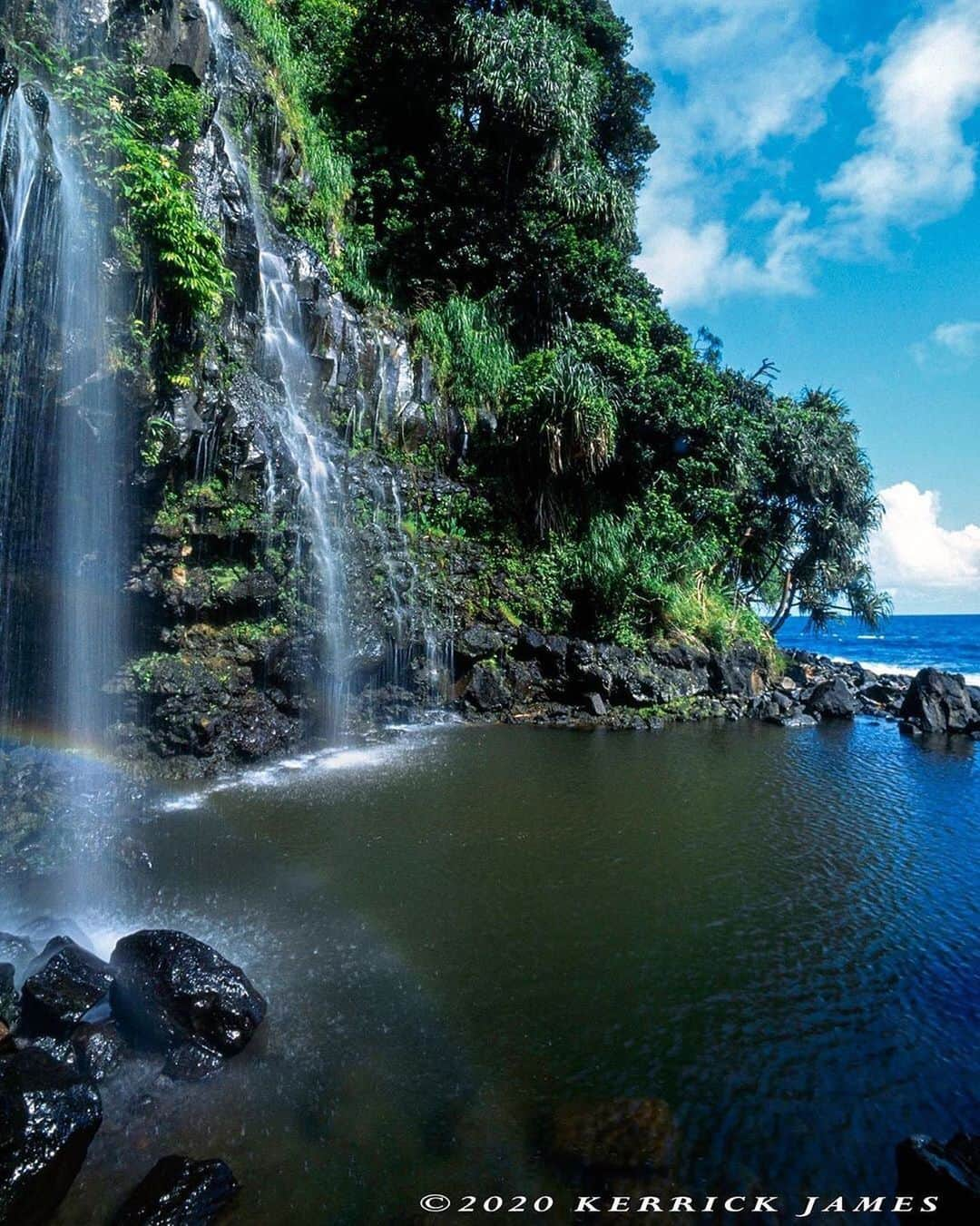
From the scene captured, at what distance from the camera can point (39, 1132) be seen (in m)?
3.03

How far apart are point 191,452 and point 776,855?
35.9 ft

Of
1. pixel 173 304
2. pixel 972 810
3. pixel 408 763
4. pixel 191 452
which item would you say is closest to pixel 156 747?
pixel 408 763

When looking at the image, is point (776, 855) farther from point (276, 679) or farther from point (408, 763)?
point (276, 679)

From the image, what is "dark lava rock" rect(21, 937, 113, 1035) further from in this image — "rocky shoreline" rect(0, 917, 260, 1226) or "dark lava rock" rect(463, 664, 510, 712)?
"dark lava rock" rect(463, 664, 510, 712)

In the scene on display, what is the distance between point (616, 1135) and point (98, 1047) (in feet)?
10.6

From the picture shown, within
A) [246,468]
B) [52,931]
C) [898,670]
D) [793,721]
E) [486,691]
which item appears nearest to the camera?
[52,931]

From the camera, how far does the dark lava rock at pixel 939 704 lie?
14.2 m

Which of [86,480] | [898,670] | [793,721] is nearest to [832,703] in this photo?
[793,721]

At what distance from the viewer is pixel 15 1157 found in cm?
290

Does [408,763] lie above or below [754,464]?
below

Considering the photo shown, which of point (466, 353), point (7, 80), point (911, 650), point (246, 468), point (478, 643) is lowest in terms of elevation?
point (911, 650)

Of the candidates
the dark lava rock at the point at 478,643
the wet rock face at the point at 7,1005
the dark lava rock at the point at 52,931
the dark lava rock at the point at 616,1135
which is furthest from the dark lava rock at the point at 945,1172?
the dark lava rock at the point at 478,643

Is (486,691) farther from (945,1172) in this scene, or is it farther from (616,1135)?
(945,1172)

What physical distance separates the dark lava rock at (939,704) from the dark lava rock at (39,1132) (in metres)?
16.1
